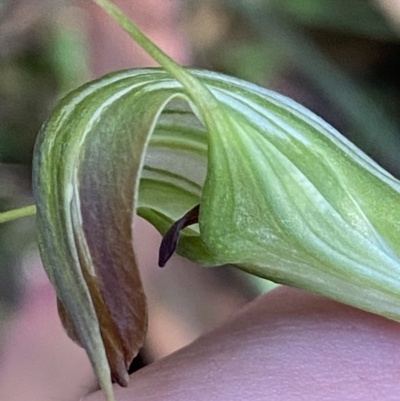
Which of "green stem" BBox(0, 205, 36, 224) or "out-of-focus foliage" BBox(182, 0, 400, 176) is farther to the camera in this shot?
"out-of-focus foliage" BBox(182, 0, 400, 176)

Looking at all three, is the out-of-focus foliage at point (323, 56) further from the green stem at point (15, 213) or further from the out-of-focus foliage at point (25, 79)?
the green stem at point (15, 213)

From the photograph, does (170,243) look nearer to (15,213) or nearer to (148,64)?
(15,213)

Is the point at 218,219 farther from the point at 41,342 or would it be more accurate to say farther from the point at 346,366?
the point at 41,342

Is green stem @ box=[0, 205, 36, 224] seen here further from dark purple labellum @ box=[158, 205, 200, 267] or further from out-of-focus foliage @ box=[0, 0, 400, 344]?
out-of-focus foliage @ box=[0, 0, 400, 344]

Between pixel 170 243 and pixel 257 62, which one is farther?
pixel 257 62

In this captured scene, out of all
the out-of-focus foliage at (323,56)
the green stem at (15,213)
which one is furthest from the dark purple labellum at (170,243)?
the out-of-focus foliage at (323,56)

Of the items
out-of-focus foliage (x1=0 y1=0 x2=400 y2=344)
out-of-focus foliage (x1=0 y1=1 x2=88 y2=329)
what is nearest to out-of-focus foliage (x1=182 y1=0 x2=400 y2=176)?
out-of-focus foliage (x1=0 y1=0 x2=400 y2=344)

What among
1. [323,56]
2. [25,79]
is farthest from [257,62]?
[25,79]

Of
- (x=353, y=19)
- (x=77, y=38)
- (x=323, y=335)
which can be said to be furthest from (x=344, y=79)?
(x=323, y=335)
